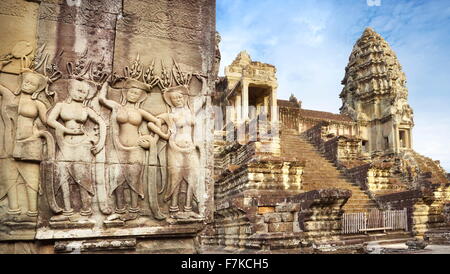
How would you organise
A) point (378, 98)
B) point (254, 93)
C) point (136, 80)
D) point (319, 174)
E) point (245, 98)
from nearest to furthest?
point (136, 80) < point (319, 174) < point (245, 98) < point (254, 93) < point (378, 98)

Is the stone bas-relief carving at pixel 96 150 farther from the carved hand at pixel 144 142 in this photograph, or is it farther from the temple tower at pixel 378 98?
the temple tower at pixel 378 98

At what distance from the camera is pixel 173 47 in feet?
17.5

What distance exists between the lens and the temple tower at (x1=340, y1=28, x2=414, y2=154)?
102 ft

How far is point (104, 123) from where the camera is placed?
4820mm

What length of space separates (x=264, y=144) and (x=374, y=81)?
73.9 feet

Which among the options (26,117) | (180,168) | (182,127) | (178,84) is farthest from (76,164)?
(178,84)

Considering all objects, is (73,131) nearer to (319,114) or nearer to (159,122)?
(159,122)

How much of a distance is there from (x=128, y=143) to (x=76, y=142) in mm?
669

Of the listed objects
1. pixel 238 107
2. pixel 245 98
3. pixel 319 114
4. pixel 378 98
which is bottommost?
pixel 238 107

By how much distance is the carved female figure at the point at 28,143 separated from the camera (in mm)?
4363

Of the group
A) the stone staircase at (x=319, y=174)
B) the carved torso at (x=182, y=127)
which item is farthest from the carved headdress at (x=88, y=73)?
the stone staircase at (x=319, y=174)

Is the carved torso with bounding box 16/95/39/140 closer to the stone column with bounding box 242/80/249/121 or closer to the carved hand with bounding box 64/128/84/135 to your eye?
the carved hand with bounding box 64/128/84/135

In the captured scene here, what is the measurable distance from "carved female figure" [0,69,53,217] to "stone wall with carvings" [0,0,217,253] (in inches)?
0.5
